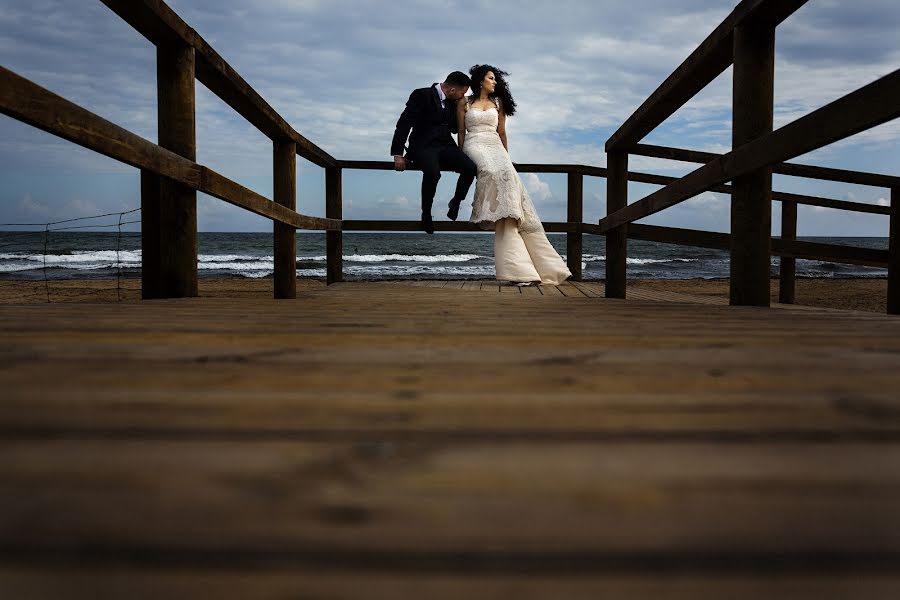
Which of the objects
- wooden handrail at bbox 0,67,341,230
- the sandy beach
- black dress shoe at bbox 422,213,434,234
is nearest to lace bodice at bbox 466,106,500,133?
black dress shoe at bbox 422,213,434,234

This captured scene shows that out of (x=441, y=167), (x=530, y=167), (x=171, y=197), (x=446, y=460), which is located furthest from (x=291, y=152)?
(x=446, y=460)

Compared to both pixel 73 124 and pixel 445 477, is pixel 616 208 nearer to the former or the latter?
pixel 73 124

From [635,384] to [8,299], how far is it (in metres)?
9.63

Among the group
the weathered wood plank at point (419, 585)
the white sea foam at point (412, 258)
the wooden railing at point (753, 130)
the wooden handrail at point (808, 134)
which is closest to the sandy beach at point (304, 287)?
the wooden railing at point (753, 130)

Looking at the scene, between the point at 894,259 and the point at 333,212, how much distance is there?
13.6 ft

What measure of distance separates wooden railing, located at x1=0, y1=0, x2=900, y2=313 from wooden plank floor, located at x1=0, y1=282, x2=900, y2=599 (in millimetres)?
913

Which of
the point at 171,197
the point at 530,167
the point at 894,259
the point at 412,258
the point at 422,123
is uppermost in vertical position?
the point at 422,123

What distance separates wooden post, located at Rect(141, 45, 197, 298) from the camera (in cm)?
261

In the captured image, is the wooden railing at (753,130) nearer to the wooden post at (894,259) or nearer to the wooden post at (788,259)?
the wooden post at (894,259)

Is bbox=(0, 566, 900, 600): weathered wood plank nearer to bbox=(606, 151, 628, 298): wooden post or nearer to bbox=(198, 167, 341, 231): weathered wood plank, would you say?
bbox=(198, 167, 341, 231): weathered wood plank

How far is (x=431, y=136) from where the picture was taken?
5.11m

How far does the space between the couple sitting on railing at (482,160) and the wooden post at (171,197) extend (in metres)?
2.56

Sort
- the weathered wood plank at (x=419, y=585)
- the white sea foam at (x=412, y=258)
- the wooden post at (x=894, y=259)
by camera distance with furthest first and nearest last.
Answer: the white sea foam at (x=412, y=258) → the wooden post at (x=894, y=259) → the weathered wood plank at (x=419, y=585)

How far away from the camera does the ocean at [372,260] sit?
17.0 metres
